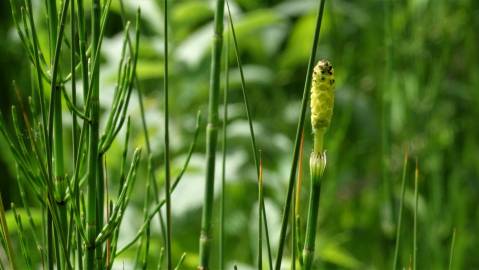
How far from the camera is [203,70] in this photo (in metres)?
1.72

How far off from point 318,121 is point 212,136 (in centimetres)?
19

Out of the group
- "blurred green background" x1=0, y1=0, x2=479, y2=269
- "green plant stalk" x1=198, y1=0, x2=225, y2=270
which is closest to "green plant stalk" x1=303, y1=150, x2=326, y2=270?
"green plant stalk" x1=198, y1=0, x2=225, y2=270

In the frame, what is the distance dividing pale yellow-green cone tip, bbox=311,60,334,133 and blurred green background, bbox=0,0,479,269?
0.79 meters

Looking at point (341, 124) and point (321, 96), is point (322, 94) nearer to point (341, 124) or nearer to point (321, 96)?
point (321, 96)

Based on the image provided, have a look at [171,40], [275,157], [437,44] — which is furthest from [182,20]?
[437,44]

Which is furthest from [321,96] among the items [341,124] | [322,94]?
[341,124]

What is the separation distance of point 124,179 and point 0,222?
12 cm

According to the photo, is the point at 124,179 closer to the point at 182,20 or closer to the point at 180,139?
the point at 180,139

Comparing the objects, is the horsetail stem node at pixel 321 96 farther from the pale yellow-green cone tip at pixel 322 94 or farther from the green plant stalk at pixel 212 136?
the green plant stalk at pixel 212 136

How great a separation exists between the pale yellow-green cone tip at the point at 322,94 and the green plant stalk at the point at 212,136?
151 mm

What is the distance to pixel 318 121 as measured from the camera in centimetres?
62

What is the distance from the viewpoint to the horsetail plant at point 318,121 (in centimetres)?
61

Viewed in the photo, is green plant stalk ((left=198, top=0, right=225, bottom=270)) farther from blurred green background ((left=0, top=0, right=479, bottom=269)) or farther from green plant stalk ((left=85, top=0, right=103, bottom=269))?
blurred green background ((left=0, top=0, right=479, bottom=269))

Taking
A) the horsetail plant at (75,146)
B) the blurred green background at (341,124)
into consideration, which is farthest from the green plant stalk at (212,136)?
the blurred green background at (341,124)
